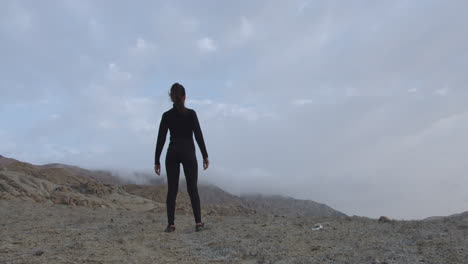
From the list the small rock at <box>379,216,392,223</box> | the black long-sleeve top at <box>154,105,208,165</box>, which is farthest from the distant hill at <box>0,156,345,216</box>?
the black long-sleeve top at <box>154,105,208,165</box>

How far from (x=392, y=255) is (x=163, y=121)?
11.6 ft

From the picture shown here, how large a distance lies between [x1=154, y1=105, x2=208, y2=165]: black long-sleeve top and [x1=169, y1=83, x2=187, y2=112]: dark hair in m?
0.08

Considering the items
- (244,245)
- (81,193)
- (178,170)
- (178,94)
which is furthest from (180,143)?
(81,193)

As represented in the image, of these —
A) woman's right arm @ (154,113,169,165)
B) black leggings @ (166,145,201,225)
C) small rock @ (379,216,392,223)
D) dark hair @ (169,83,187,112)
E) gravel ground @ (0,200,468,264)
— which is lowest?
gravel ground @ (0,200,468,264)

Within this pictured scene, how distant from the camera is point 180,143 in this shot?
17.8 ft

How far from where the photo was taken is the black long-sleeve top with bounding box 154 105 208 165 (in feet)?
17.9

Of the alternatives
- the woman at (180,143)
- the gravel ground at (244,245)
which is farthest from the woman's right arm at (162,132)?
the gravel ground at (244,245)

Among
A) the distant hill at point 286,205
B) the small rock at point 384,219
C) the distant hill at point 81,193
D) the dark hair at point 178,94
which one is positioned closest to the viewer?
the dark hair at point 178,94

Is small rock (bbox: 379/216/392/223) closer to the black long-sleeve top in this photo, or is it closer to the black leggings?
the black leggings

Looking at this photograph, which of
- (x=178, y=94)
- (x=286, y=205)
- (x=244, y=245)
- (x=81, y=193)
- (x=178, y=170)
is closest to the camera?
(x=244, y=245)

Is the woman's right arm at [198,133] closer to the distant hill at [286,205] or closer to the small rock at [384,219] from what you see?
the small rock at [384,219]

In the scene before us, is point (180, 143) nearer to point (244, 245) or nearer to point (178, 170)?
point (178, 170)

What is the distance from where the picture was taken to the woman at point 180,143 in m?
5.39

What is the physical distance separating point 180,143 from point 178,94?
27.8 inches
